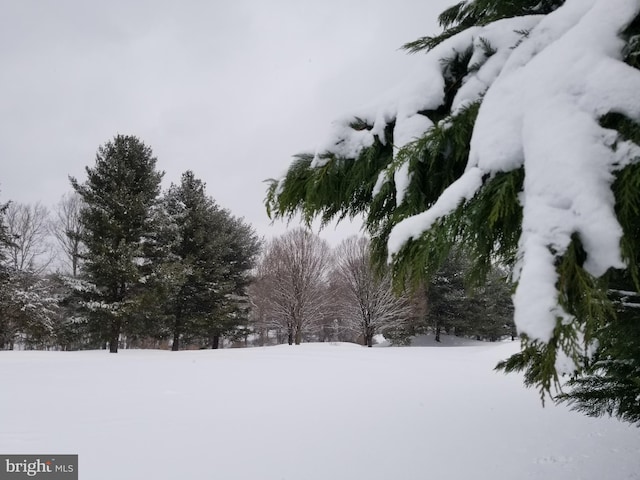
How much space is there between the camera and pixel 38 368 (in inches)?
328

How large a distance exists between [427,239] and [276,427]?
3.82 meters

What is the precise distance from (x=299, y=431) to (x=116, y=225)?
43.6ft

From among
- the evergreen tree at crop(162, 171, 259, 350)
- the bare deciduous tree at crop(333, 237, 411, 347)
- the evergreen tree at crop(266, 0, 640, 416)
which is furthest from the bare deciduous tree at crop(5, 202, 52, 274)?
the evergreen tree at crop(266, 0, 640, 416)

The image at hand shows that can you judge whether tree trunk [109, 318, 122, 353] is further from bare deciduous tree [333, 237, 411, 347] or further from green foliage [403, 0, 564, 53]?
green foliage [403, 0, 564, 53]

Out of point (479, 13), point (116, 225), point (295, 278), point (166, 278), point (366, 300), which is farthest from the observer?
point (366, 300)

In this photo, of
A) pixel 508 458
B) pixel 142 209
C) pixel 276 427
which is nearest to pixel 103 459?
pixel 276 427

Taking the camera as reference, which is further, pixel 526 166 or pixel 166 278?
pixel 166 278

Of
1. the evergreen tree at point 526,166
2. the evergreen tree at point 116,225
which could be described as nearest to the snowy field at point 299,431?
the evergreen tree at point 526,166

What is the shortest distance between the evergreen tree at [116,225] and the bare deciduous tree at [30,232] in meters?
13.2

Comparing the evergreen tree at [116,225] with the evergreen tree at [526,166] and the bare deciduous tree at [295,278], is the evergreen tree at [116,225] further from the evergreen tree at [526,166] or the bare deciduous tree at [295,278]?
the evergreen tree at [526,166]

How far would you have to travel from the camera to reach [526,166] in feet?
3.96

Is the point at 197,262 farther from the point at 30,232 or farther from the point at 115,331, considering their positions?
the point at 30,232

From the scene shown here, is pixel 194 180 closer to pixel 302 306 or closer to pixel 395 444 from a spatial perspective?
pixel 302 306

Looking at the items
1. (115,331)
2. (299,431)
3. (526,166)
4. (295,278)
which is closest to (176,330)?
(115,331)
